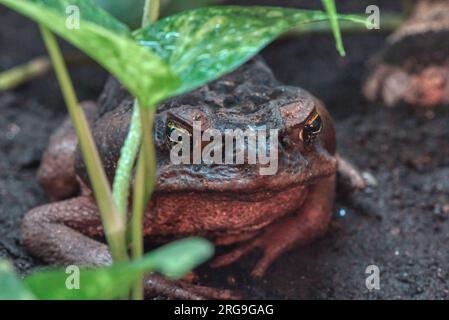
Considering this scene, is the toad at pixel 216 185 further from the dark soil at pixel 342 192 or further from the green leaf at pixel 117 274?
the green leaf at pixel 117 274

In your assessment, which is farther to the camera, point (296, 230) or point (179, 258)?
point (296, 230)

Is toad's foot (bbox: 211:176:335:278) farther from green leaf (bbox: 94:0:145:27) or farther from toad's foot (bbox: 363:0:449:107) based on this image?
green leaf (bbox: 94:0:145:27)

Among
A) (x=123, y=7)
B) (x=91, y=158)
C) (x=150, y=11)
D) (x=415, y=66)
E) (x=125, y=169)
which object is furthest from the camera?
(x=415, y=66)

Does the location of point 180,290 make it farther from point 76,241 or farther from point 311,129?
point 311,129

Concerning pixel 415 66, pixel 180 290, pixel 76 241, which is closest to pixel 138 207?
pixel 180 290
